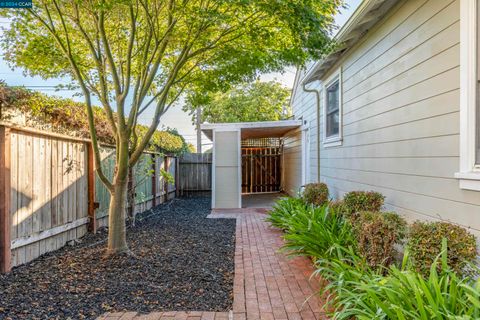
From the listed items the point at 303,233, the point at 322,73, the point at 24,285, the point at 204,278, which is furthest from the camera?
the point at 322,73

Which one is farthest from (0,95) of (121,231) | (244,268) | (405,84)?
(405,84)

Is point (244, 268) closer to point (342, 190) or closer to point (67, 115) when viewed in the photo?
point (342, 190)

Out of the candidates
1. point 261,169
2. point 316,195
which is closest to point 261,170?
point 261,169

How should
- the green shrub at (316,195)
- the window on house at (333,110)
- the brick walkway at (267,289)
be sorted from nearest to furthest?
1. the brick walkway at (267,289)
2. the green shrub at (316,195)
3. the window on house at (333,110)

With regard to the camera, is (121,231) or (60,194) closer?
(121,231)

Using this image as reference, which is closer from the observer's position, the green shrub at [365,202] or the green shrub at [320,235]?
the green shrub at [320,235]

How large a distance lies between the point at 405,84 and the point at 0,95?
16.1ft

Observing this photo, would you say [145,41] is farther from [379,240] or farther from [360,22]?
[379,240]

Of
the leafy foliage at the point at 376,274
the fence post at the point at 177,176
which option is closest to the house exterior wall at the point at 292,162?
the fence post at the point at 177,176

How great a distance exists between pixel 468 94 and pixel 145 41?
4082mm

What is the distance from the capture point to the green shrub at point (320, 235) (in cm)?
423

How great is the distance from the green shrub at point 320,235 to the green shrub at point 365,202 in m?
0.20

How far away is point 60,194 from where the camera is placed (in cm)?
523

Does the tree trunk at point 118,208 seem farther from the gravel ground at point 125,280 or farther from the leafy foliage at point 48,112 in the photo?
the leafy foliage at point 48,112
